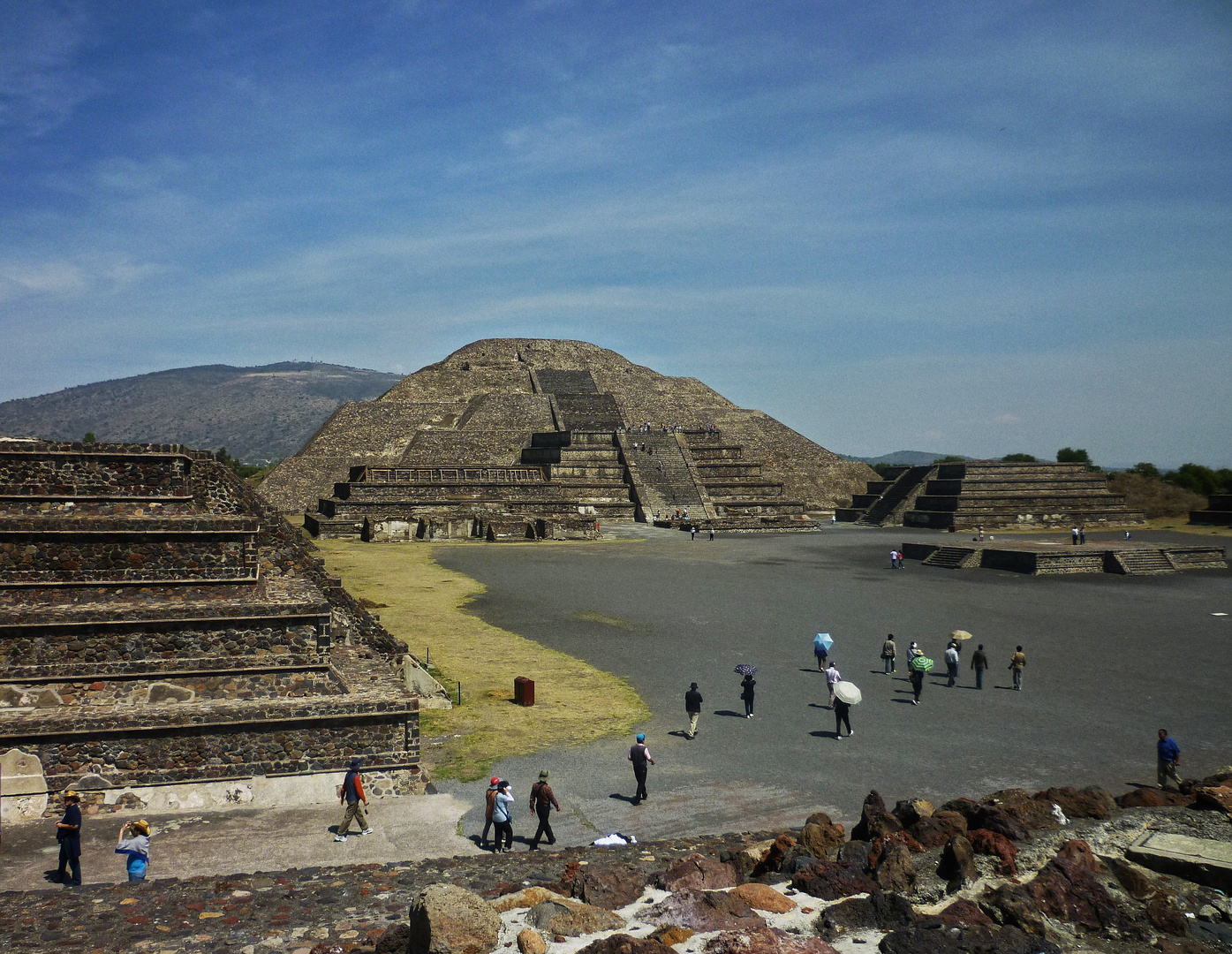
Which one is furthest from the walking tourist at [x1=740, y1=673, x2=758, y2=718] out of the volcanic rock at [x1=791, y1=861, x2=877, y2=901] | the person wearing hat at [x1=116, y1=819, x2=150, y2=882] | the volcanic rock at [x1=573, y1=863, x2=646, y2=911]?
the person wearing hat at [x1=116, y1=819, x2=150, y2=882]

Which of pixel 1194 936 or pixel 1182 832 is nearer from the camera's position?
pixel 1194 936

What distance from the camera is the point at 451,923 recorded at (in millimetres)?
5371

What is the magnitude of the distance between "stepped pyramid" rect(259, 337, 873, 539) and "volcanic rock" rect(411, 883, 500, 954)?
32.7 metres

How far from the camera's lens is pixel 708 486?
4806 centimetres

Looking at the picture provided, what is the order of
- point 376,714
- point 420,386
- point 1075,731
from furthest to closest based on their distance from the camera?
point 420,386, point 1075,731, point 376,714

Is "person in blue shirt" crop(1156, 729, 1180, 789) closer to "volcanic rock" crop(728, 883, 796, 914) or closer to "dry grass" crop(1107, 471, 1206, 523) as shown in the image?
"volcanic rock" crop(728, 883, 796, 914)

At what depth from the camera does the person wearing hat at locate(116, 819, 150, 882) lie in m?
7.71

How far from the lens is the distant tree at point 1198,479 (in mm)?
54234

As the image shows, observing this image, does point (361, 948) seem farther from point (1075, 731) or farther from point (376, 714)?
point (1075, 731)

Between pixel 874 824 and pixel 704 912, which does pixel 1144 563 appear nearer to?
pixel 874 824

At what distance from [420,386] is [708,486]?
27.6 m

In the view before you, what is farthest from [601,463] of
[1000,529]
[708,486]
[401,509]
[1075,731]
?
[1075,731]

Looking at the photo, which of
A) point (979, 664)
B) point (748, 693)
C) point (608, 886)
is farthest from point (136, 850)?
point (979, 664)

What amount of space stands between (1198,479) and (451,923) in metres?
62.4
